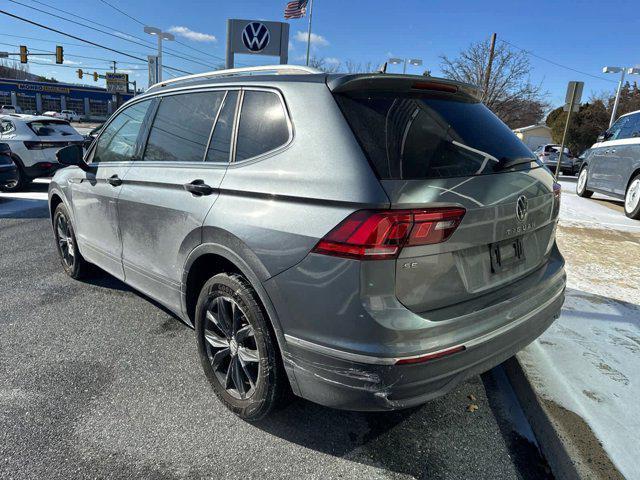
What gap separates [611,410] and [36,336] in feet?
12.9

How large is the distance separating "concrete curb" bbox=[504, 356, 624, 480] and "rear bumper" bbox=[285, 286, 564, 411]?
0.56 m

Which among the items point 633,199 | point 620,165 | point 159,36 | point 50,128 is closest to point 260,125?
point 633,199

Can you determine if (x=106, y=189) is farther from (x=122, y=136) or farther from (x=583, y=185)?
(x=583, y=185)

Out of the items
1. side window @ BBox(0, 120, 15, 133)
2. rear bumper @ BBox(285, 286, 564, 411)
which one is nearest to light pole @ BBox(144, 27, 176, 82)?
side window @ BBox(0, 120, 15, 133)

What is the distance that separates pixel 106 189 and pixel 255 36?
11194 mm

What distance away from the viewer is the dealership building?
2753 inches

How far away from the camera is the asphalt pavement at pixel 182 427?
2.19 m

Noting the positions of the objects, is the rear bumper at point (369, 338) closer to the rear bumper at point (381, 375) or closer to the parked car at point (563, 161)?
the rear bumper at point (381, 375)

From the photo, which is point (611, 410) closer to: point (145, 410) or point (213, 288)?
point (213, 288)

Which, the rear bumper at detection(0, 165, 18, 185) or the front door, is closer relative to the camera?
the front door

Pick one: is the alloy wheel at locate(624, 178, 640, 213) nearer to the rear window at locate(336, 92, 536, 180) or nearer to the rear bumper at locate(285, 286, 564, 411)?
the rear window at locate(336, 92, 536, 180)

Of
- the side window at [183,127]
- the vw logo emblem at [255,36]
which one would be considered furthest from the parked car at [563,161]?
the side window at [183,127]

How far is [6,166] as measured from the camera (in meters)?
8.98

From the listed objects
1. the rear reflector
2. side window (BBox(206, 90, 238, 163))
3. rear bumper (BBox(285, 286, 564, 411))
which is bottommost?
rear bumper (BBox(285, 286, 564, 411))
